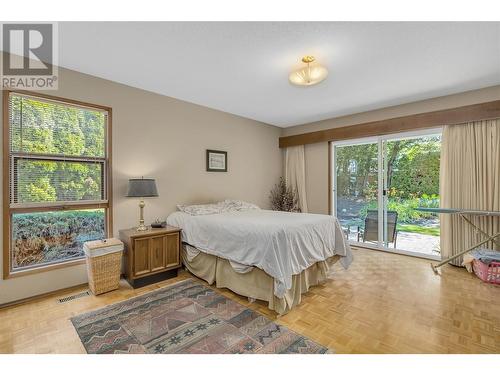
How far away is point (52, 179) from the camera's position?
8.44 feet

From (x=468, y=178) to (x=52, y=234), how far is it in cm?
541

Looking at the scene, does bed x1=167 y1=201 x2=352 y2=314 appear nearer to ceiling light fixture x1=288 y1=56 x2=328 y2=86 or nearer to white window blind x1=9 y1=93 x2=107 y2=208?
white window blind x1=9 y1=93 x2=107 y2=208

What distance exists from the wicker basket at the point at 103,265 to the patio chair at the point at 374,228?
4072 mm

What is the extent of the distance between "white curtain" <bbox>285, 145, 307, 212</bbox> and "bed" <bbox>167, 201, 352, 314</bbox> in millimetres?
2145

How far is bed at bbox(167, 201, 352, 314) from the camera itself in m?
2.13

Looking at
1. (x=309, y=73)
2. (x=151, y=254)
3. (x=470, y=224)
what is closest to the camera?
(x=309, y=73)

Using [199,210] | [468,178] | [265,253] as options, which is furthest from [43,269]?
[468,178]

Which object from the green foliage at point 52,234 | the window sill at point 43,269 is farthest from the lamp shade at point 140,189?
the window sill at point 43,269

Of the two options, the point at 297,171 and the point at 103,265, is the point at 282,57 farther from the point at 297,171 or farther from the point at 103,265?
the point at 297,171

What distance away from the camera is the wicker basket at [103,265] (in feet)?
8.14

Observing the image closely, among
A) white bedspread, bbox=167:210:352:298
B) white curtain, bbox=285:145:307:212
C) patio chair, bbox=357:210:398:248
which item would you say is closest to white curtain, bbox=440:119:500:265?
patio chair, bbox=357:210:398:248

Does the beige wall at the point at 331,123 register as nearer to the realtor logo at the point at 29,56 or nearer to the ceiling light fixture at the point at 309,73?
the ceiling light fixture at the point at 309,73
